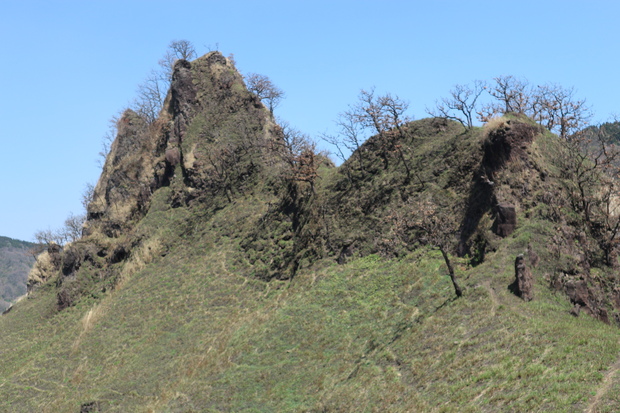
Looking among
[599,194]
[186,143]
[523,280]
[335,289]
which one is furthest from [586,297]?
[186,143]

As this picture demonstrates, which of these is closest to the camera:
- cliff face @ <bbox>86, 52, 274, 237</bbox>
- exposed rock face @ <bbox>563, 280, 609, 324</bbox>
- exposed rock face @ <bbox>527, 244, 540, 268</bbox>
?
exposed rock face @ <bbox>563, 280, 609, 324</bbox>

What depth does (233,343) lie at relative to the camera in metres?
40.9

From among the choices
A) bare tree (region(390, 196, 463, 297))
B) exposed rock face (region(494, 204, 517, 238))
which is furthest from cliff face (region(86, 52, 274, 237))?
exposed rock face (region(494, 204, 517, 238))

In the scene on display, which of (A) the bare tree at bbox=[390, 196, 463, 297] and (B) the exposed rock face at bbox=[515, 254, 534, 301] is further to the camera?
(A) the bare tree at bbox=[390, 196, 463, 297]

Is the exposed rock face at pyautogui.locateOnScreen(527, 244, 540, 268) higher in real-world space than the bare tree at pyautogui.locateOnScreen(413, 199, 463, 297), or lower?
lower

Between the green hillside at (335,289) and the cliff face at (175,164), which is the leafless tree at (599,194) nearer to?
the green hillside at (335,289)

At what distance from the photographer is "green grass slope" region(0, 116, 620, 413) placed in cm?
2447

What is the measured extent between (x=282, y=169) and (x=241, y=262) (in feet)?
50.7

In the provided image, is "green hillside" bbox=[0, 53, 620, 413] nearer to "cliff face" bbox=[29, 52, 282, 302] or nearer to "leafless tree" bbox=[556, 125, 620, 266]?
→ "leafless tree" bbox=[556, 125, 620, 266]

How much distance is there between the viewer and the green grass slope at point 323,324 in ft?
80.3

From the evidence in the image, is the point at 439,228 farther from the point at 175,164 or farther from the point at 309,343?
the point at 175,164

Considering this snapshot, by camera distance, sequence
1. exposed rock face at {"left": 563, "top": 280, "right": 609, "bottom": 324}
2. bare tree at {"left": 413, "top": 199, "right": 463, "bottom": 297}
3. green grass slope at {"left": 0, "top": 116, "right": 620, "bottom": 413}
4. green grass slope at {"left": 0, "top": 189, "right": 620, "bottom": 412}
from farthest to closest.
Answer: bare tree at {"left": 413, "top": 199, "right": 463, "bottom": 297} < exposed rock face at {"left": 563, "top": 280, "right": 609, "bottom": 324} < green grass slope at {"left": 0, "top": 116, "right": 620, "bottom": 413} < green grass slope at {"left": 0, "top": 189, "right": 620, "bottom": 412}

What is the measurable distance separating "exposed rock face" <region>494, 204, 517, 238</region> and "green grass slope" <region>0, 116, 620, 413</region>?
0.70m

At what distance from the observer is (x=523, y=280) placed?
2967 cm
